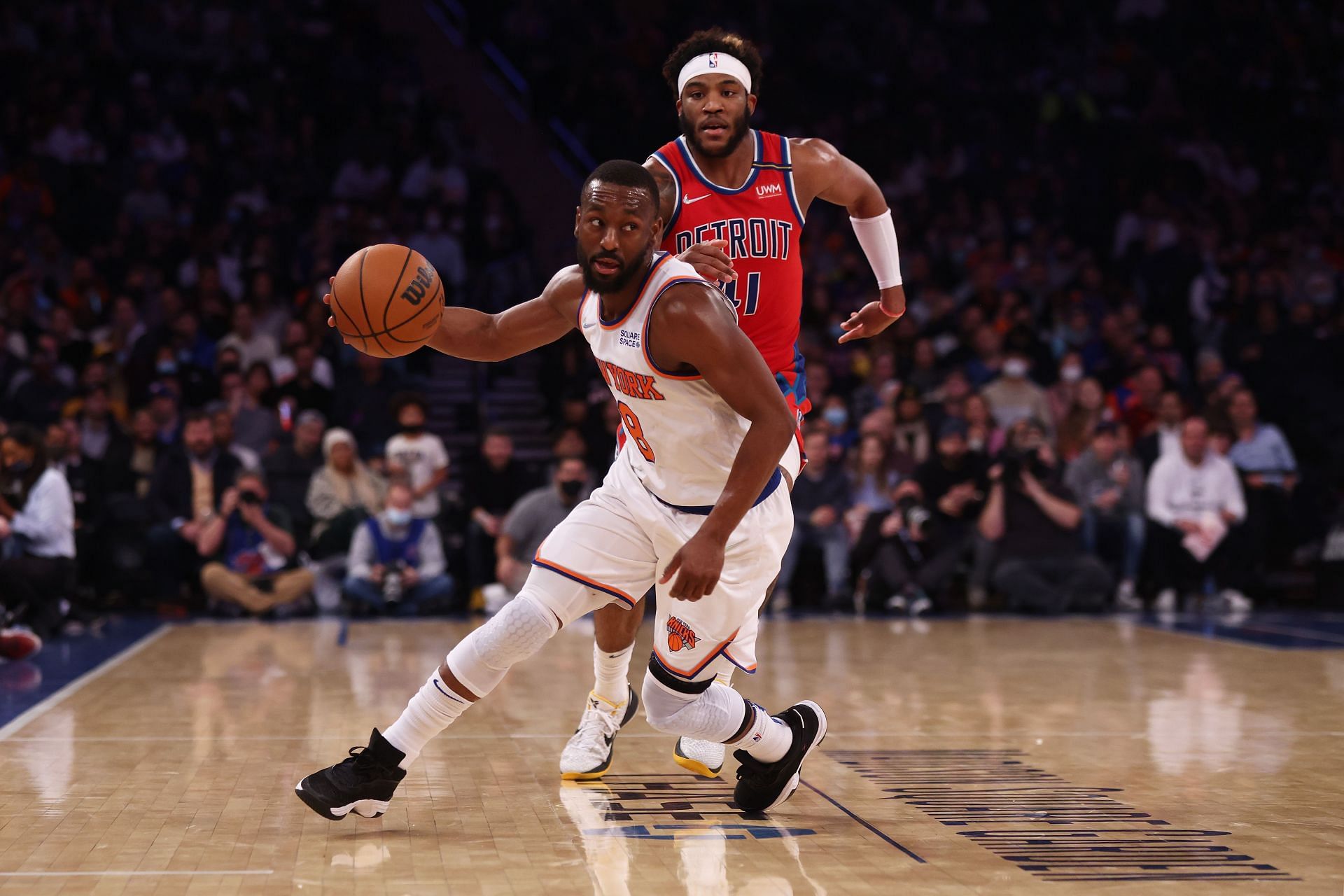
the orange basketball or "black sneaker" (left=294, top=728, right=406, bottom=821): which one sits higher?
the orange basketball

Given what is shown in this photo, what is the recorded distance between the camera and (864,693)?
23.2 feet

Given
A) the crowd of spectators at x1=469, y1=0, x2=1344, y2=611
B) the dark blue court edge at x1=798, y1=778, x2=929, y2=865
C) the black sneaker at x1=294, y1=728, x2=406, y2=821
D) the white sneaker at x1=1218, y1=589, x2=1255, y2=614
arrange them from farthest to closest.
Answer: the crowd of spectators at x1=469, y1=0, x2=1344, y2=611 < the white sneaker at x1=1218, y1=589, x2=1255, y2=614 < the black sneaker at x1=294, y1=728, x2=406, y2=821 < the dark blue court edge at x1=798, y1=778, x2=929, y2=865

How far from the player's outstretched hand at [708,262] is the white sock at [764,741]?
1.27 m

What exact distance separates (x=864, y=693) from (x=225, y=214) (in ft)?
33.0

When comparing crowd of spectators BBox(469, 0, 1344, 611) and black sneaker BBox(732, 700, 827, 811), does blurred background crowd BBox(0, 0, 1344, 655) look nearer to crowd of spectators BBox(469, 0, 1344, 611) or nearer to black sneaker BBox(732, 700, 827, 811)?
crowd of spectators BBox(469, 0, 1344, 611)

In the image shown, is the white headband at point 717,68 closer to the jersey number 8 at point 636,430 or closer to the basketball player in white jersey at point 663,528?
the basketball player in white jersey at point 663,528

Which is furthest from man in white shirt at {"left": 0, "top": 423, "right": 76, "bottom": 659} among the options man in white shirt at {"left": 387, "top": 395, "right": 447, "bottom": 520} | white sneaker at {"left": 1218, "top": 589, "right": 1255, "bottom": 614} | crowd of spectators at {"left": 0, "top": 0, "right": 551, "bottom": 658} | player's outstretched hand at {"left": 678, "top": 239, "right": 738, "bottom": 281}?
white sneaker at {"left": 1218, "top": 589, "right": 1255, "bottom": 614}

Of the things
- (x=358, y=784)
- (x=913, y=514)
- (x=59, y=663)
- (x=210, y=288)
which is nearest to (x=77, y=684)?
(x=59, y=663)

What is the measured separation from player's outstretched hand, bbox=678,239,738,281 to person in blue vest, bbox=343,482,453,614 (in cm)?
720

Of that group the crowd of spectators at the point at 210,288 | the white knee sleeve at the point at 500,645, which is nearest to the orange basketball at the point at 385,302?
the white knee sleeve at the point at 500,645

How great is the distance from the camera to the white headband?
16.2ft

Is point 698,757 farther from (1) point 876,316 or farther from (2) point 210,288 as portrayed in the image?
(2) point 210,288

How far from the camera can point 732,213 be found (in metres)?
4.92

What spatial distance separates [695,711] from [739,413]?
0.90 meters
